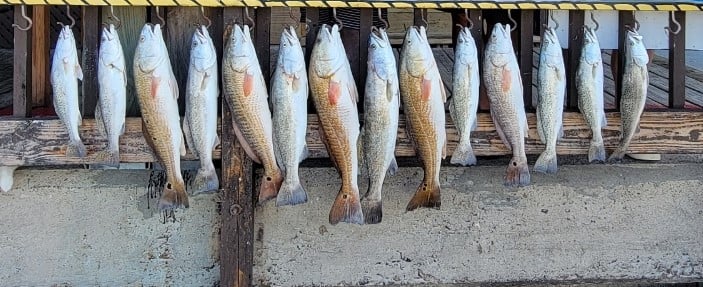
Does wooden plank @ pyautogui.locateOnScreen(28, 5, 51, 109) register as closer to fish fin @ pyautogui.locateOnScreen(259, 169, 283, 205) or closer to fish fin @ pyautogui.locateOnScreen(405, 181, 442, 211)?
fish fin @ pyautogui.locateOnScreen(259, 169, 283, 205)

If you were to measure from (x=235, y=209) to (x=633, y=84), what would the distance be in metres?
1.94

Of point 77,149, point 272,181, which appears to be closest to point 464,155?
point 272,181

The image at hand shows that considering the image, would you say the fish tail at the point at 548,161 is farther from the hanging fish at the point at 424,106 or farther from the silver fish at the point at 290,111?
the silver fish at the point at 290,111

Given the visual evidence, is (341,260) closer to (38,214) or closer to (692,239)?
(38,214)

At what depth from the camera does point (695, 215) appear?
Result: 349 centimetres

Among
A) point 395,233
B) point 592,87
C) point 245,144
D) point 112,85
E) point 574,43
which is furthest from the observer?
point 395,233

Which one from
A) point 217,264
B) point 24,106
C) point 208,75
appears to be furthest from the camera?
point 217,264

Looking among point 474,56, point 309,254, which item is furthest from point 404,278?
point 474,56

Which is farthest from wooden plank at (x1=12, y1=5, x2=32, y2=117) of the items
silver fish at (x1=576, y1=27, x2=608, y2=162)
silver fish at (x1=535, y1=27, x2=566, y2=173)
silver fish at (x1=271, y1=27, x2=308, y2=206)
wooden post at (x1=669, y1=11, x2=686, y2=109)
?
wooden post at (x1=669, y1=11, x2=686, y2=109)

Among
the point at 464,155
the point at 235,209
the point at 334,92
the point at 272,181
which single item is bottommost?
the point at 235,209

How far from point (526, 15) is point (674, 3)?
Answer: 694 millimetres

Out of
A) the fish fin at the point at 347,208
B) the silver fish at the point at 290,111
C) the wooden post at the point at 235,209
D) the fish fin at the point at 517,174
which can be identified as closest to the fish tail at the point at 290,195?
the silver fish at the point at 290,111

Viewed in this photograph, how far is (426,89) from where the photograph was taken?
278 cm

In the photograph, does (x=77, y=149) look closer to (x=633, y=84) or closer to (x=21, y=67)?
(x=21, y=67)
